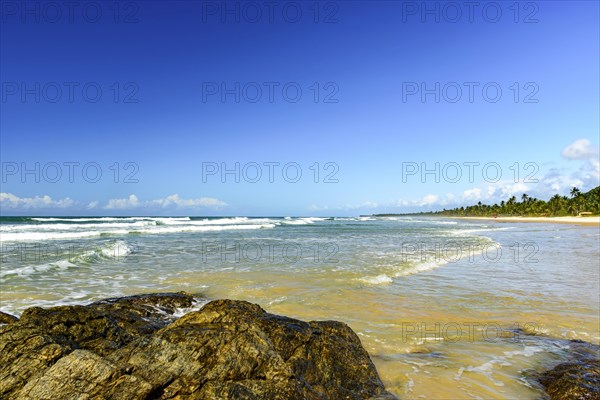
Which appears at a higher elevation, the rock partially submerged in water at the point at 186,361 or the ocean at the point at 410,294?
the rock partially submerged in water at the point at 186,361

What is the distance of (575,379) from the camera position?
4.84 metres

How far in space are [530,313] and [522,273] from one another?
6.09 meters

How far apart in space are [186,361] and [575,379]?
5004 millimetres

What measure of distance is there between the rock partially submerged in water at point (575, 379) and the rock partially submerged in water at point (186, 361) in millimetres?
2285

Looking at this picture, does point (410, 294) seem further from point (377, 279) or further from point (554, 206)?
point (554, 206)

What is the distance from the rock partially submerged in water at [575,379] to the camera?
4586 millimetres

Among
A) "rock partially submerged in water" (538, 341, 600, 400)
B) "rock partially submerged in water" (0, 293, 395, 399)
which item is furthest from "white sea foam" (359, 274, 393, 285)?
"rock partially submerged in water" (0, 293, 395, 399)

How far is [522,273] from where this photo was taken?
13.9 metres

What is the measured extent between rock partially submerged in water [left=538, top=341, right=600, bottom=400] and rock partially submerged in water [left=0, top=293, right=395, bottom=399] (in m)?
2.28

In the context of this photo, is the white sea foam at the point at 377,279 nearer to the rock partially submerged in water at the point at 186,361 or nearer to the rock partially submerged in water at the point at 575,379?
the rock partially submerged in water at the point at 575,379

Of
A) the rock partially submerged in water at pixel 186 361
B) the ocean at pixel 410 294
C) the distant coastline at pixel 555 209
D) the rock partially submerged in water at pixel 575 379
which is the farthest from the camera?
the distant coastline at pixel 555 209

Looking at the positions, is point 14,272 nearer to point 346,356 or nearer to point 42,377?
point 42,377

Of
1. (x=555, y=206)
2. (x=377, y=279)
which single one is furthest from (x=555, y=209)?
(x=377, y=279)

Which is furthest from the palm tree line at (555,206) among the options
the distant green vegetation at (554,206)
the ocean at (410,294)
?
the ocean at (410,294)
